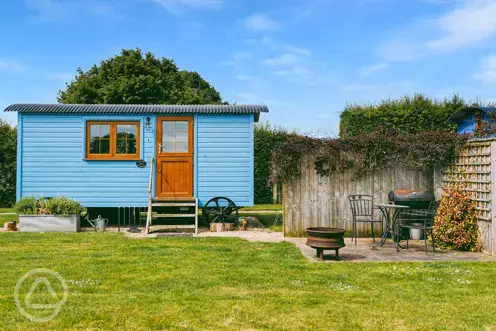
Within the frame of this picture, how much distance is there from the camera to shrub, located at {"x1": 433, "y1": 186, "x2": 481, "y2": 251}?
757 cm

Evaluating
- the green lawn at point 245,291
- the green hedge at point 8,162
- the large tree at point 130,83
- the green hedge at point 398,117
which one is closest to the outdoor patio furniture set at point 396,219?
the green lawn at point 245,291

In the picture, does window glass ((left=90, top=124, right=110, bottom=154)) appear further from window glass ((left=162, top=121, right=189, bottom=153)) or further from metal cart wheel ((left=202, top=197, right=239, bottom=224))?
metal cart wheel ((left=202, top=197, right=239, bottom=224))

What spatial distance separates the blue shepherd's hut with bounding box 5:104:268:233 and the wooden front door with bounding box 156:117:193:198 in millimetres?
21

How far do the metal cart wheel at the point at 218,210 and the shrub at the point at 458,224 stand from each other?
4.36 metres

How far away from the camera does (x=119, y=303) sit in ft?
14.4

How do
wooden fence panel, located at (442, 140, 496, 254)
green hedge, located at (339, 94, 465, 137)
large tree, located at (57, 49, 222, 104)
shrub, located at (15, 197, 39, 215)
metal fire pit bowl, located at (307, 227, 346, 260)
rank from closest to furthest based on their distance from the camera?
metal fire pit bowl, located at (307, 227, 346, 260)
wooden fence panel, located at (442, 140, 496, 254)
shrub, located at (15, 197, 39, 215)
green hedge, located at (339, 94, 465, 137)
large tree, located at (57, 49, 222, 104)

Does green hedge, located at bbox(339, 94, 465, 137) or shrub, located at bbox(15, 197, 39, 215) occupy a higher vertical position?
green hedge, located at bbox(339, 94, 465, 137)

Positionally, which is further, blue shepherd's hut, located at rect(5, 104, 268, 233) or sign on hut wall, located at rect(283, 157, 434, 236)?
blue shepherd's hut, located at rect(5, 104, 268, 233)

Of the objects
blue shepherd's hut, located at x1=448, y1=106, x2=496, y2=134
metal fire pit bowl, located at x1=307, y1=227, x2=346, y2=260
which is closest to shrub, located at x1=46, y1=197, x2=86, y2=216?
metal fire pit bowl, located at x1=307, y1=227, x2=346, y2=260

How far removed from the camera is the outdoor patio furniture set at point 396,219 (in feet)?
21.5

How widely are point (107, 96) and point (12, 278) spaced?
49.6 feet

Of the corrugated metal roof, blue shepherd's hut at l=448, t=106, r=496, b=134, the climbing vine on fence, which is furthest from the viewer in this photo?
blue shepherd's hut at l=448, t=106, r=496, b=134

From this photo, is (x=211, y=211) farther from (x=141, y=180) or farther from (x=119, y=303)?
(x=119, y=303)

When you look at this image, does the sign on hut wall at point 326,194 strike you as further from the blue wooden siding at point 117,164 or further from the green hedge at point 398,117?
the green hedge at point 398,117
